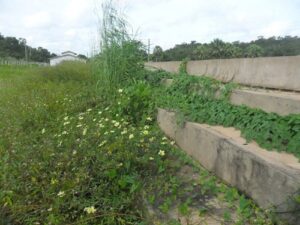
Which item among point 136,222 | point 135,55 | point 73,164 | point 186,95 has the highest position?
point 135,55

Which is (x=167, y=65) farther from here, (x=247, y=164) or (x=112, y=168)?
(x=247, y=164)

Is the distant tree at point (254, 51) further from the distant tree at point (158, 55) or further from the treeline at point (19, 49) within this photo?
the treeline at point (19, 49)

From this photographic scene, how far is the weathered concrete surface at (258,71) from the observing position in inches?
116

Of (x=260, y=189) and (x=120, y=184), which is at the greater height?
(x=260, y=189)

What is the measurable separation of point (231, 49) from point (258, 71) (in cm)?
350

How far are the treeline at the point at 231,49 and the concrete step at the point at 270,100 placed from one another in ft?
3.58

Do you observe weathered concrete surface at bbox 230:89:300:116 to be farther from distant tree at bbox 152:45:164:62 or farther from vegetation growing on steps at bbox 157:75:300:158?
distant tree at bbox 152:45:164:62

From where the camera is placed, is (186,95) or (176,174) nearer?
(176,174)

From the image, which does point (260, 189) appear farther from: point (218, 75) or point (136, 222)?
point (218, 75)

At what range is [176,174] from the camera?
9.57 feet

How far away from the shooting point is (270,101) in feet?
9.02

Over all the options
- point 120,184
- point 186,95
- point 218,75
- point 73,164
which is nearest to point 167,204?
point 120,184

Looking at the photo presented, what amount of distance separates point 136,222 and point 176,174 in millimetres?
635

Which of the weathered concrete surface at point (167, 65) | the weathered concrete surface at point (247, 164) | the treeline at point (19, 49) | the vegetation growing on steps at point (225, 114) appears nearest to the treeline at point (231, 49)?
the weathered concrete surface at point (167, 65)
